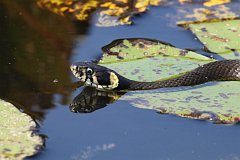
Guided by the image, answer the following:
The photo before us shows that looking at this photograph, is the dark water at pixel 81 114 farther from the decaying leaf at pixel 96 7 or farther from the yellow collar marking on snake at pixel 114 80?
the yellow collar marking on snake at pixel 114 80

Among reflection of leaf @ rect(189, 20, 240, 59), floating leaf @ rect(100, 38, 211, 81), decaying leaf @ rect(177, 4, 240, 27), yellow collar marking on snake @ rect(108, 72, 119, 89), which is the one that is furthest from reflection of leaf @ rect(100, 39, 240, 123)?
decaying leaf @ rect(177, 4, 240, 27)

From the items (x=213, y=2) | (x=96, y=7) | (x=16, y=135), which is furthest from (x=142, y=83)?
(x=213, y=2)

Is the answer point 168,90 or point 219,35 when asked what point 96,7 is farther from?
point 168,90

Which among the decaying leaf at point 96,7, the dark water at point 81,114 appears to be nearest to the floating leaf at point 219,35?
the dark water at point 81,114

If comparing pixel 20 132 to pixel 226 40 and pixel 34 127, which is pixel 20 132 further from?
pixel 226 40

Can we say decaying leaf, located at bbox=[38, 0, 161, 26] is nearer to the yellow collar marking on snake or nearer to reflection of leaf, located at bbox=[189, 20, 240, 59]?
reflection of leaf, located at bbox=[189, 20, 240, 59]
